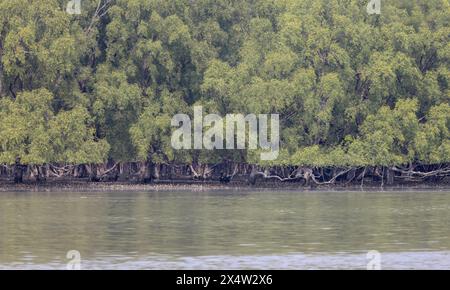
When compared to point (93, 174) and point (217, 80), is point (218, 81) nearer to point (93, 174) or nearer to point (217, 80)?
point (217, 80)

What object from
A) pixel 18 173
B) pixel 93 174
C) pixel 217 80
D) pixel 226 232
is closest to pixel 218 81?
pixel 217 80

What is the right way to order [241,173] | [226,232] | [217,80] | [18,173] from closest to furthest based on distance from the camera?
A: [226,232] → [217,80] → [18,173] → [241,173]

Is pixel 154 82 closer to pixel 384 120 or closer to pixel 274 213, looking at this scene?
pixel 384 120

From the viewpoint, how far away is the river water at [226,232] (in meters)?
35.6

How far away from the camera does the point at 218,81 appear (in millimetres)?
82625

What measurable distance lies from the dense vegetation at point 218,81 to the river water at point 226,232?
9.45 meters

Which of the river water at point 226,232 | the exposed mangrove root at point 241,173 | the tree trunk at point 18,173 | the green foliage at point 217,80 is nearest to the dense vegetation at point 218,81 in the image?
the green foliage at point 217,80

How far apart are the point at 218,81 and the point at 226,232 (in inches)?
1489

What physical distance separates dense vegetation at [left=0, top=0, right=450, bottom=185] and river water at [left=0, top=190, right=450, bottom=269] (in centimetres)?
945

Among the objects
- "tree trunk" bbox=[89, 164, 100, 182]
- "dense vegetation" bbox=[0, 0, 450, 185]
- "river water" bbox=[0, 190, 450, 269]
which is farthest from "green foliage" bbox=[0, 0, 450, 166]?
"river water" bbox=[0, 190, 450, 269]

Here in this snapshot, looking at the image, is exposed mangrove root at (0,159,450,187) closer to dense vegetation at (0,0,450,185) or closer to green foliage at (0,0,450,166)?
dense vegetation at (0,0,450,185)

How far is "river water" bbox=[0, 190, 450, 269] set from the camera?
117ft

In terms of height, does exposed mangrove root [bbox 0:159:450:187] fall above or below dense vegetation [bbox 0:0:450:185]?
below

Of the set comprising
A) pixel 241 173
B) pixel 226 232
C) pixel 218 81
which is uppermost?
pixel 218 81
